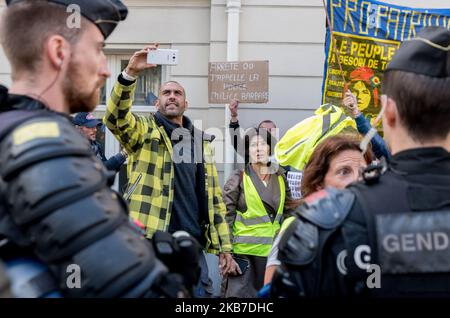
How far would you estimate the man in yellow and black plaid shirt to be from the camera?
4301 mm

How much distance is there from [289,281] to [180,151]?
2.89 m

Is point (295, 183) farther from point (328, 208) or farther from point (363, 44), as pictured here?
point (328, 208)

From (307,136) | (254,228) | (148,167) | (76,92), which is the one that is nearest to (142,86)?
(254,228)

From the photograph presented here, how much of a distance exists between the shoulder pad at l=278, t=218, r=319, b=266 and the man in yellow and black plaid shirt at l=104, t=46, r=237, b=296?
2.43 m

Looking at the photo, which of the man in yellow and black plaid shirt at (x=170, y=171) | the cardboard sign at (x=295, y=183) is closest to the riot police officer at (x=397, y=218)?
the man in yellow and black plaid shirt at (x=170, y=171)

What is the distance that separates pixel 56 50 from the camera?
5.78ft

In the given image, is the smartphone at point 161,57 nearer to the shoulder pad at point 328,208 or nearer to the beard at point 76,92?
the beard at point 76,92

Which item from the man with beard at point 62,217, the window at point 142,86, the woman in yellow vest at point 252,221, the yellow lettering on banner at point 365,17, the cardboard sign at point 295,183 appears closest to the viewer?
the man with beard at point 62,217

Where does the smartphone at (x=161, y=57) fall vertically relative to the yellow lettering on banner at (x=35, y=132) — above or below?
above

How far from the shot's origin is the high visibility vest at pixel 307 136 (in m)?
4.41

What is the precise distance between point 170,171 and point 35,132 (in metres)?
2.93

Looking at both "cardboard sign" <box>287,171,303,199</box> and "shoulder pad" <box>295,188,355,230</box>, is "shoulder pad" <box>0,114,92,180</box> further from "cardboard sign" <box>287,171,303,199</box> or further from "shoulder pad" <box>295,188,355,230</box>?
"cardboard sign" <box>287,171,303,199</box>

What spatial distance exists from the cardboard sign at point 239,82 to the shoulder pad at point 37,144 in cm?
499
